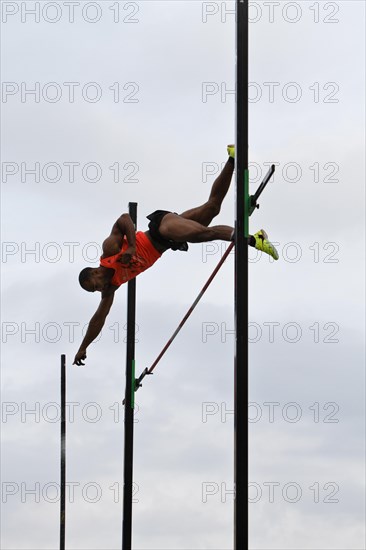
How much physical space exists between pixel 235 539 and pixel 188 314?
332 centimetres

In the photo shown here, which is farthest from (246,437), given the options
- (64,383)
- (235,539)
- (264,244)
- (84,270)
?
(64,383)

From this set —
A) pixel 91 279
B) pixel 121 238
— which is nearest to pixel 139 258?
pixel 121 238

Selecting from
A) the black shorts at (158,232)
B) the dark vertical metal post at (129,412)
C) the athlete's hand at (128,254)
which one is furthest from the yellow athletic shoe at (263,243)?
the dark vertical metal post at (129,412)

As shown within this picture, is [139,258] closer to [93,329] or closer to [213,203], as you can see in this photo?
[213,203]

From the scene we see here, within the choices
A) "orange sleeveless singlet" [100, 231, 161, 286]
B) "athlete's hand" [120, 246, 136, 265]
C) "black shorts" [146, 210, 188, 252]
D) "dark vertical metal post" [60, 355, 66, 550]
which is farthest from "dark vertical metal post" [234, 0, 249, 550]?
"dark vertical metal post" [60, 355, 66, 550]

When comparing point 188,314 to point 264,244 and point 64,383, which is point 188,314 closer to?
point 264,244

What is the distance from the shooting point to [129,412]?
521 inches

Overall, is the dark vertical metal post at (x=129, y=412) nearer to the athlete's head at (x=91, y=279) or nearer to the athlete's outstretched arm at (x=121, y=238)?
the athlete's head at (x=91, y=279)

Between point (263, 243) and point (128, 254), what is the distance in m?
2.31

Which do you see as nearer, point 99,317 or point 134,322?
point 99,317

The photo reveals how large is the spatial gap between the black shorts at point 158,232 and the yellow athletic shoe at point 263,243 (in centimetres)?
206

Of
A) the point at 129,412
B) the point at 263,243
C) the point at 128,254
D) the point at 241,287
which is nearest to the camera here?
the point at 241,287

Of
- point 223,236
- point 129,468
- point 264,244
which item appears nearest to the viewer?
point 264,244

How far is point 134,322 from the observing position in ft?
43.9
